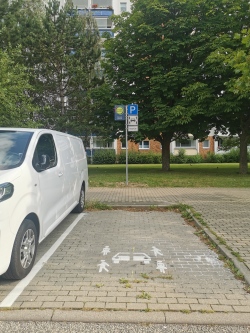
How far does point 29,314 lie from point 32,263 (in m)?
1.16

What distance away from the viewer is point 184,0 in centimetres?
1914

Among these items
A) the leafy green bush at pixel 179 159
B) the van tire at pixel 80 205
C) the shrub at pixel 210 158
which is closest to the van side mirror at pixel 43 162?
the van tire at pixel 80 205

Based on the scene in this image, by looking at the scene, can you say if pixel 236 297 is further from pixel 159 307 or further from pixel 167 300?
pixel 159 307

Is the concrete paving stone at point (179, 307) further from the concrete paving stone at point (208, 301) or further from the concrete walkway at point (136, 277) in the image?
the concrete paving stone at point (208, 301)

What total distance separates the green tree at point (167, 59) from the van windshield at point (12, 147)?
14344mm

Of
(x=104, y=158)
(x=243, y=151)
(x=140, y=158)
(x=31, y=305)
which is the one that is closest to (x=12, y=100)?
(x=31, y=305)

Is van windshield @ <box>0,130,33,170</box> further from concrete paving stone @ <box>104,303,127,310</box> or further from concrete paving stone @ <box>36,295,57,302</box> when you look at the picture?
concrete paving stone @ <box>104,303,127,310</box>

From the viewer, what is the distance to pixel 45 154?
16.7 ft

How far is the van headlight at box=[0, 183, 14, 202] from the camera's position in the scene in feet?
11.6

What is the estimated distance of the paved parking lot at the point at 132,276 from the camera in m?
3.36

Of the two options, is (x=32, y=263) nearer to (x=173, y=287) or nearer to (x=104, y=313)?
(x=104, y=313)

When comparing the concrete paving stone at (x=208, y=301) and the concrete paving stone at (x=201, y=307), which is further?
the concrete paving stone at (x=208, y=301)

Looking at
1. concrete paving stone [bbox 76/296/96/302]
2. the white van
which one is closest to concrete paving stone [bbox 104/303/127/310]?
concrete paving stone [bbox 76/296/96/302]

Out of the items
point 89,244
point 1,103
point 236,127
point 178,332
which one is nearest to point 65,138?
point 89,244
